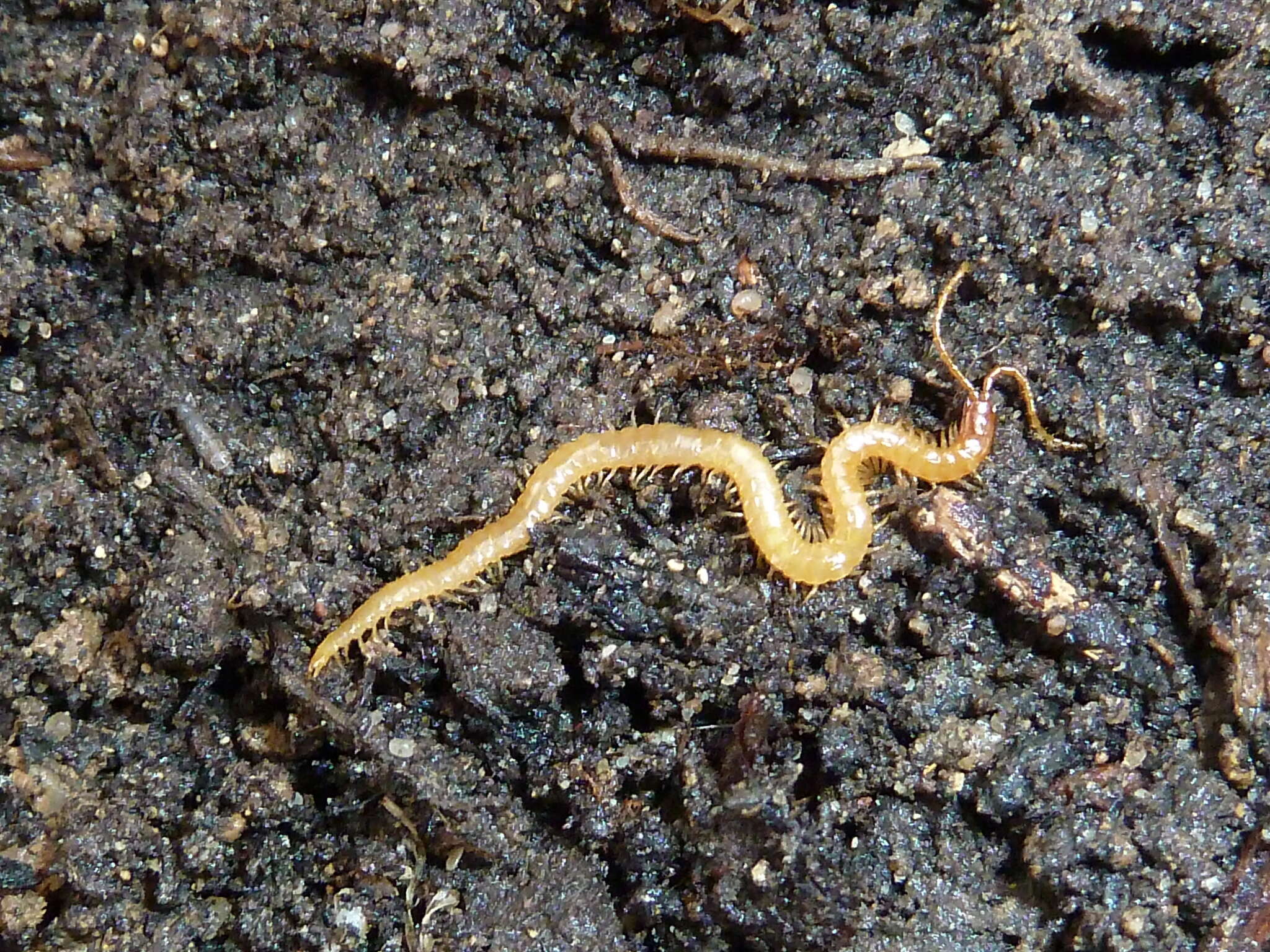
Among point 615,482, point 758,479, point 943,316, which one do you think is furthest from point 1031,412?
point 615,482

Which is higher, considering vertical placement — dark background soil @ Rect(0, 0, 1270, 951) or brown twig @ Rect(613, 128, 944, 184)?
brown twig @ Rect(613, 128, 944, 184)

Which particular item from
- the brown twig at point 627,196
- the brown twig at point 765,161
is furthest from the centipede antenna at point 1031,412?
the brown twig at point 627,196

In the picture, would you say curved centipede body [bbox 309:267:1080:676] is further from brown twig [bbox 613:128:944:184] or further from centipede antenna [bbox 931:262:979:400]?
brown twig [bbox 613:128:944:184]

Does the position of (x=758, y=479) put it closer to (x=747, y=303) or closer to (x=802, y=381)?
(x=802, y=381)

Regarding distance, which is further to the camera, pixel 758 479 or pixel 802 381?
pixel 802 381

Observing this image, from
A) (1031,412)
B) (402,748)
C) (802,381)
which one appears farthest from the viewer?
(802,381)

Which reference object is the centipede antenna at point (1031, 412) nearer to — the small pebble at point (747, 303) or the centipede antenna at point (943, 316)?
the centipede antenna at point (943, 316)

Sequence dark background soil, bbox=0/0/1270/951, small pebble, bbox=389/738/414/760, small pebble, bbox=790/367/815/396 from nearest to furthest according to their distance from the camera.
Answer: dark background soil, bbox=0/0/1270/951 → small pebble, bbox=389/738/414/760 → small pebble, bbox=790/367/815/396

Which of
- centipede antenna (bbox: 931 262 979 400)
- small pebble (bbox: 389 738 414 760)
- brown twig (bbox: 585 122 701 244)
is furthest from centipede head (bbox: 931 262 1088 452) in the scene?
small pebble (bbox: 389 738 414 760)

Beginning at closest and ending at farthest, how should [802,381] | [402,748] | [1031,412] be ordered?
[402,748] < [1031,412] < [802,381]
